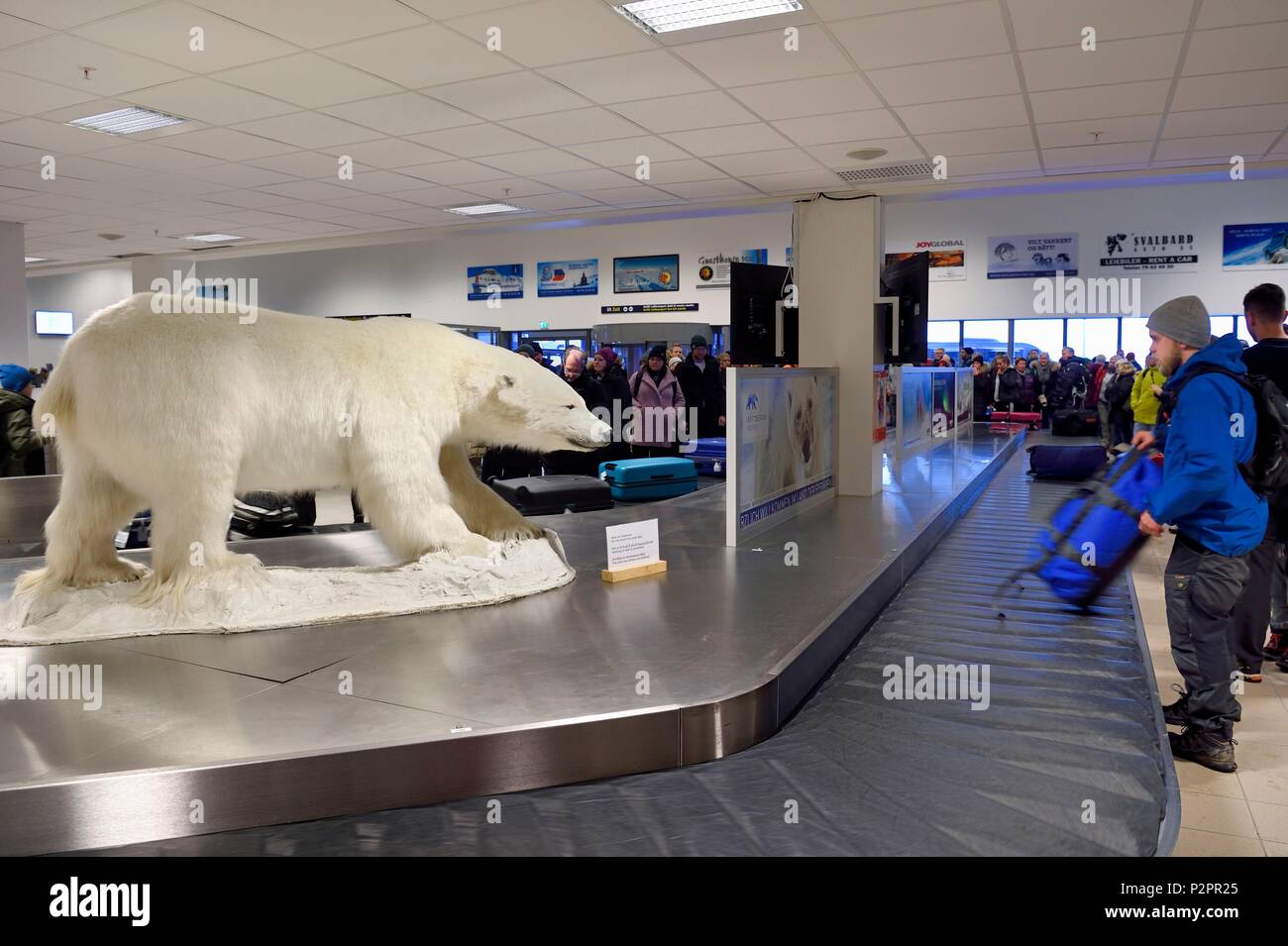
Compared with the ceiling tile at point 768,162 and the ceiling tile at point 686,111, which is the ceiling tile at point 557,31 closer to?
the ceiling tile at point 686,111

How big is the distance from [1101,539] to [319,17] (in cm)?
459

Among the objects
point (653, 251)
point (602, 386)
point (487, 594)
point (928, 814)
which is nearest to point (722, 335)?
point (653, 251)

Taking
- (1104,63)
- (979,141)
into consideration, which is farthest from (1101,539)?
(979,141)

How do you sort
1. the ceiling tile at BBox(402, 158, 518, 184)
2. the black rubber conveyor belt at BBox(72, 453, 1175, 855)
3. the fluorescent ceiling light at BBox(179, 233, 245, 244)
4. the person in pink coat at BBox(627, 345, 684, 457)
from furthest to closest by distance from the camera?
the fluorescent ceiling light at BBox(179, 233, 245, 244) < the person in pink coat at BBox(627, 345, 684, 457) < the ceiling tile at BBox(402, 158, 518, 184) < the black rubber conveyor belt at BBox(72, 453, 1175, 855)

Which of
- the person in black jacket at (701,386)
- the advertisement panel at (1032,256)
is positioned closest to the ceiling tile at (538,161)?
the person in black jacket at (701,386)

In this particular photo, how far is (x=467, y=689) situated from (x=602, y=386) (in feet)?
18.4

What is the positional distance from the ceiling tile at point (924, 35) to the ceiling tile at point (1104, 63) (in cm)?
30

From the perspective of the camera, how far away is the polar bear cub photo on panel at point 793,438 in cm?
489

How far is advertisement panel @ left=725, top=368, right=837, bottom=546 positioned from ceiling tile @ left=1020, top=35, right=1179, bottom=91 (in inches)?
78.4

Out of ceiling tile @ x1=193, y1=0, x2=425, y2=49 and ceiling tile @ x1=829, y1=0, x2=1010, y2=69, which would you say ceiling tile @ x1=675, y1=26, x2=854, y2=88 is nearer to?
ceiling tile @ x1=829, y1=0, x2=1010, y2=69

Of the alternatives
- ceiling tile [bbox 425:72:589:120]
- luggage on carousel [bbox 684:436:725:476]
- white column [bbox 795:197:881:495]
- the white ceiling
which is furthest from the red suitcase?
ceiling tile [bbox 425:72:589:120]

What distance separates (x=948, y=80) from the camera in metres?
4.58

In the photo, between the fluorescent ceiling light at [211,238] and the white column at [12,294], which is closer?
the white column at [12,294]

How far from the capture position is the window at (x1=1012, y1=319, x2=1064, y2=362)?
46.4 ft
